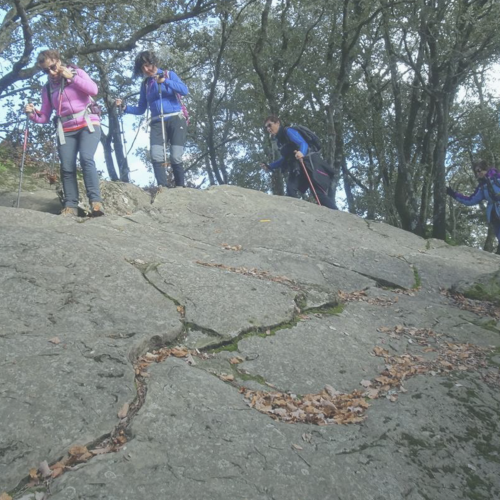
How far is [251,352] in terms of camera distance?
514 centimetres

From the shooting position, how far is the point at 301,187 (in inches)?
484

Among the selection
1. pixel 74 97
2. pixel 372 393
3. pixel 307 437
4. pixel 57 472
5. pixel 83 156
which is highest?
pixel 74 97

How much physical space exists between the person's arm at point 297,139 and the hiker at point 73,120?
4421 millimetres

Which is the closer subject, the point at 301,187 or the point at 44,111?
the point at 44,111

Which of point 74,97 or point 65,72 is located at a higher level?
point 65,72

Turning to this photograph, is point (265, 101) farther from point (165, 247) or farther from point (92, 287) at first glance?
point (92, 287)

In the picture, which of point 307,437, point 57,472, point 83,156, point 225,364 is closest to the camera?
point 57,472

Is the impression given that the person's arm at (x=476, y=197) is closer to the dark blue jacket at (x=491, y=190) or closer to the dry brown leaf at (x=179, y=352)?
the dark blue jacket at (x=491, y=190)

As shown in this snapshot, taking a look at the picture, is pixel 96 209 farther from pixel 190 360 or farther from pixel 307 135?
pixel 307 135

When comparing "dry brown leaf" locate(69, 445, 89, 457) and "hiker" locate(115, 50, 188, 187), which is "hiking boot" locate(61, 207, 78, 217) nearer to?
"hiker" locate(115, 50, 188, 187)

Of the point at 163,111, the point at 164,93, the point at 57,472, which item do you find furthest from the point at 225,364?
the point at 164,93

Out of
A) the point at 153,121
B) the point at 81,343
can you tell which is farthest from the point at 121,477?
the point at 153,121

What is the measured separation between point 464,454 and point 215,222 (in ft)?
21.5

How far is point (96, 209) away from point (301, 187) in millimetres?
5418
